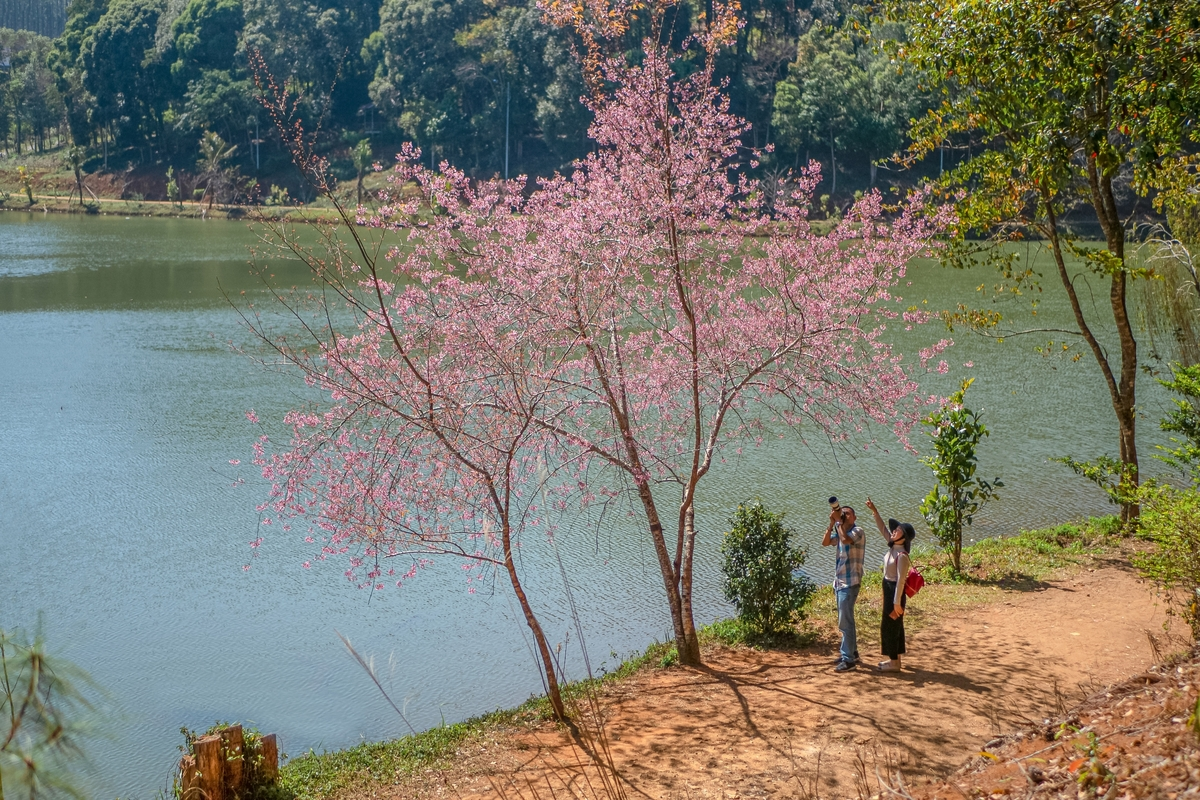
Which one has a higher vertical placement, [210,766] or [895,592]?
[895,592]

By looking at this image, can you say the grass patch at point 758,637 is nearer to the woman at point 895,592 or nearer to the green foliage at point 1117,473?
the woman at point 895,592

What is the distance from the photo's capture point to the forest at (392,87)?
52500 mm

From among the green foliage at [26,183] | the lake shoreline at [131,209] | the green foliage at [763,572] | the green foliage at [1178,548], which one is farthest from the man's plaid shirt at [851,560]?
the green foliage at [26,183]

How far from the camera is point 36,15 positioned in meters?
133

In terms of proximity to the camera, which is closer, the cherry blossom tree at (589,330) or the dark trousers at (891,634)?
the cherry blossom tree at (589,330)

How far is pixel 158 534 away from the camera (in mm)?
12141

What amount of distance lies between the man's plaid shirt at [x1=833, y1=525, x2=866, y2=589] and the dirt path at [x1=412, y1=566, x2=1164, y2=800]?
2.34 ft

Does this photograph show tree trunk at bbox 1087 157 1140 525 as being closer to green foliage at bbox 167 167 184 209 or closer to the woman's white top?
the woman's white top

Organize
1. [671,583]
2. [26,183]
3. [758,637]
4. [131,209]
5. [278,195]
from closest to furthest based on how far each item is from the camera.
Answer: [671,583]
[758,637]
[278,195]
[131,209]
[26,183]

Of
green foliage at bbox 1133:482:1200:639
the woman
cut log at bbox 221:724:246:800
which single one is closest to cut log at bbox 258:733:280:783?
cut log at bbox 221:724:246:800

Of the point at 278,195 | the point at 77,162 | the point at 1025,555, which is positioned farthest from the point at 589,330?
the point at 77,162

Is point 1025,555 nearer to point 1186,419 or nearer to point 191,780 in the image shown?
point 1186,419

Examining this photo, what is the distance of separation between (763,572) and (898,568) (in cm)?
136

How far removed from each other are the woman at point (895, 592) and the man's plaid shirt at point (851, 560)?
0.19 meters
